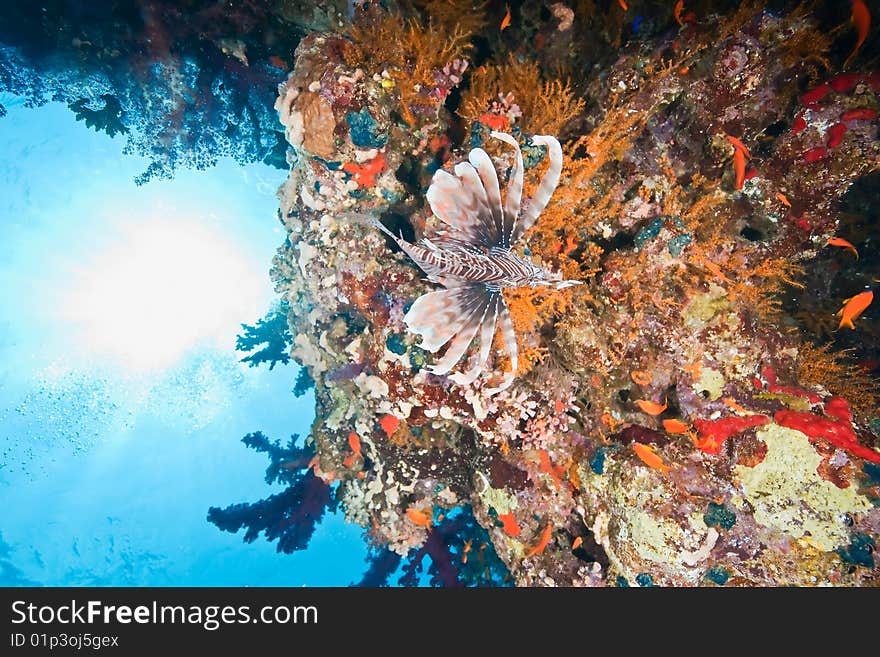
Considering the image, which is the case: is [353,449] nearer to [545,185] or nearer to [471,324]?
[471,324]

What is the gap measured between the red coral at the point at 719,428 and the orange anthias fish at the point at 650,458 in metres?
0.37

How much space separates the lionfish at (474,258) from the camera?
280 centimetres

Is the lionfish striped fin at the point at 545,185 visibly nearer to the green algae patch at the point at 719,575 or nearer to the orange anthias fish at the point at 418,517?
the green algae patch at the point at 719,575

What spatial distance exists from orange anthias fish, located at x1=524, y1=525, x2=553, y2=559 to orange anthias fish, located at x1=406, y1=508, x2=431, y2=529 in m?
1.77

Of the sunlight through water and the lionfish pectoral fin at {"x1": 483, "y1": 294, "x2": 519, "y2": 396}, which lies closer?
the lionfish pectoral fin at {"x1": 483, "y1": 294, "x2": 519, "y2": 396}

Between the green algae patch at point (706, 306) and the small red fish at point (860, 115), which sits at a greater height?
the small red fish at point (860, 115)

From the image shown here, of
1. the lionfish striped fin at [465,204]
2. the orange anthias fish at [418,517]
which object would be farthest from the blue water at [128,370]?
the lionfish striped fin at [465,204]

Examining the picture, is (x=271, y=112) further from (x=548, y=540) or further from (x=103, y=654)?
(x=548, y=540)

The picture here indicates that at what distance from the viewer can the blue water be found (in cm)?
1148

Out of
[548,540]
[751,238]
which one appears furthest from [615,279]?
[548,540]

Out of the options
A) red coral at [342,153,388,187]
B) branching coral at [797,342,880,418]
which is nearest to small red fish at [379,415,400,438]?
red coral at [342,153,388,187]

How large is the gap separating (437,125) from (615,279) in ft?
8.72

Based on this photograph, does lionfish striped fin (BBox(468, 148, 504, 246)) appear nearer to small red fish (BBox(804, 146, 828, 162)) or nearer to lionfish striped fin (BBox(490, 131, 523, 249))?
lionfish striped fin (BBox(490, 131, 523, 249))

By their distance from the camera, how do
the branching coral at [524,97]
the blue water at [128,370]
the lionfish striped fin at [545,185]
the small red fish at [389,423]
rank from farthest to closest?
the blue water at [128,370], the small red fish at [389,423], the branching coral at [524,97], the lionfish striped fin at [545,185]
